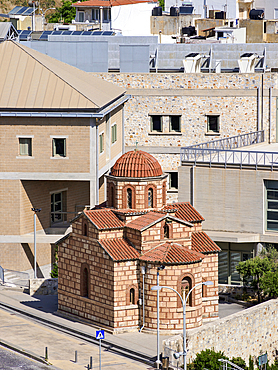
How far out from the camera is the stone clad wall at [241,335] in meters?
47.7

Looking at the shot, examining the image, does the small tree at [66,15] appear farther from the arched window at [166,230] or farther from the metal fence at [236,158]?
the arched window at [166,230]

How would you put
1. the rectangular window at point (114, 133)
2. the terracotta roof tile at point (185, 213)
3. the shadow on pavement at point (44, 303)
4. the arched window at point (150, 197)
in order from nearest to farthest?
the arched window at point (150, 197) < the terracotta roof tile at point (185, 213) < the shadow on pavement at point (44, 303) < the rectangular window at point (114, 133)

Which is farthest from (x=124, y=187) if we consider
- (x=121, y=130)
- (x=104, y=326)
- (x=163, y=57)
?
(x=163, y=57)

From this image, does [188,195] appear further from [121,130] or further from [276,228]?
[121,130]

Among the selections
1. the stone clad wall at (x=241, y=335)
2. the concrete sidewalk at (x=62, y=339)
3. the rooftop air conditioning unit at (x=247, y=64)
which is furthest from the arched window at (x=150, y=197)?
the rooftop air conditioning unit at (x=247, y=64)

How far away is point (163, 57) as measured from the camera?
251ft

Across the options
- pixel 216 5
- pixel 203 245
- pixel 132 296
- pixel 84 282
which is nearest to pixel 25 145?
pixel 84 282

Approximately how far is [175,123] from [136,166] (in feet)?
67.6

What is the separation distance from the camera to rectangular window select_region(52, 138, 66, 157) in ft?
198

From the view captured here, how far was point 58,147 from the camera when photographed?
60.8m

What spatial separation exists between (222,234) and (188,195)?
13.1ft

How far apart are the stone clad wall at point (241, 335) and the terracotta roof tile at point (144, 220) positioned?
673 cm

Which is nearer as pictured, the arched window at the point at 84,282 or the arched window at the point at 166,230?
the arched window at the point at 166,230

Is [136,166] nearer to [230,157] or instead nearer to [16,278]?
[230,157]
